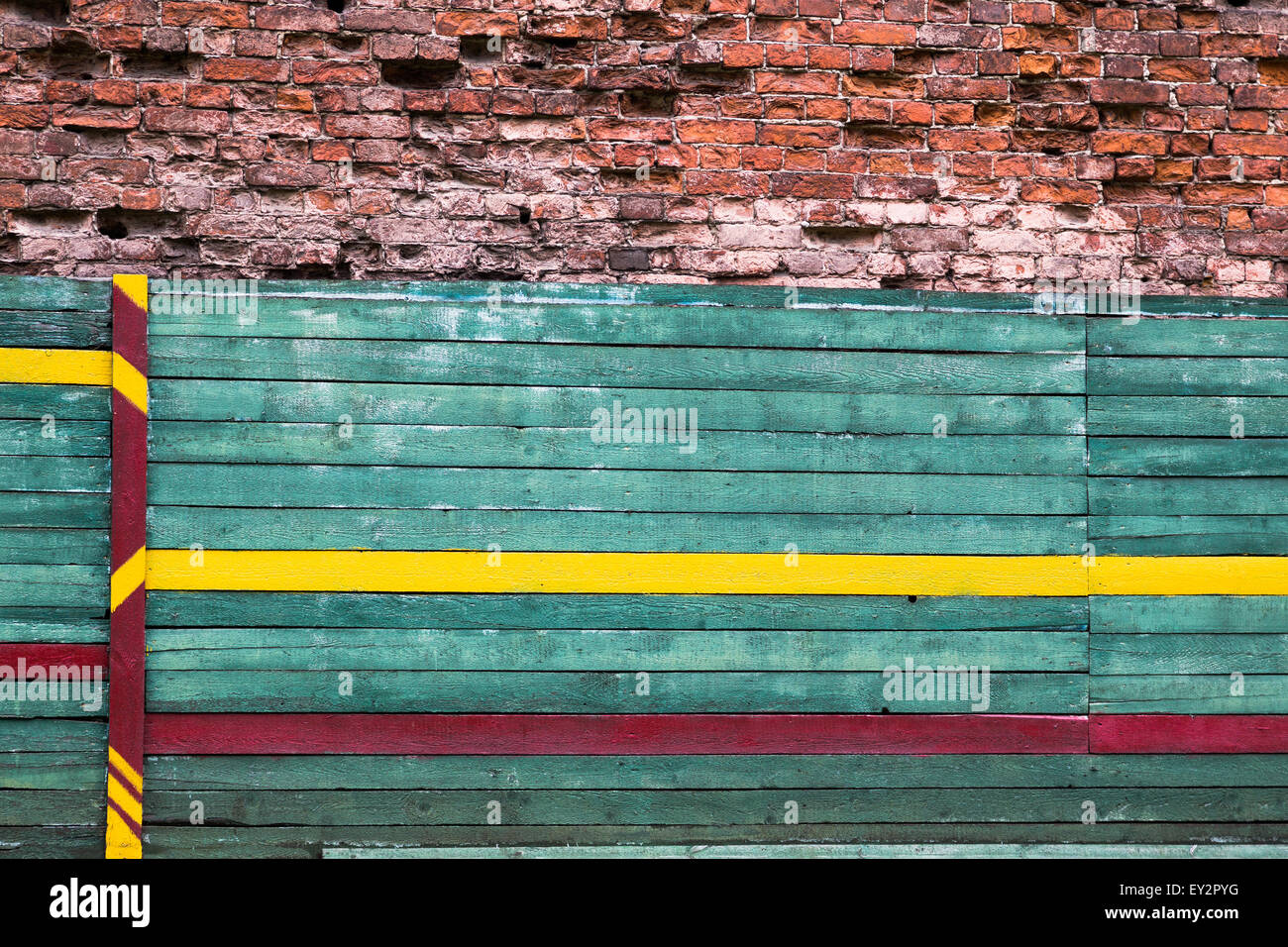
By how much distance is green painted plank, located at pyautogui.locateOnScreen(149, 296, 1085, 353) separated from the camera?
325cm

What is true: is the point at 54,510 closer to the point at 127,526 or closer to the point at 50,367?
the point at 127,526

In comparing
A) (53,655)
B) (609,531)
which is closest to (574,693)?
(609,531)

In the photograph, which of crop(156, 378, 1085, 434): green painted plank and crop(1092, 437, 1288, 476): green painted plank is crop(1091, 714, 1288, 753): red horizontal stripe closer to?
crop(1092, 437, 1288, 476): green painted plank

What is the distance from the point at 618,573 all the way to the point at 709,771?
0.72m

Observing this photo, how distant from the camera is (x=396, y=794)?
129 inches

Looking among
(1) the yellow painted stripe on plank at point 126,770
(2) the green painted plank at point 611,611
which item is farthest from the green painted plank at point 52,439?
(1) the yellow painted stripe on plank at point 126,770

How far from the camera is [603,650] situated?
3.30m

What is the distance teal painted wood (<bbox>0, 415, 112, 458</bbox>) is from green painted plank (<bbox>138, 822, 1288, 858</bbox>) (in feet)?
4.04

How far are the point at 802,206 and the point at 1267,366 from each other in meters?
1.69

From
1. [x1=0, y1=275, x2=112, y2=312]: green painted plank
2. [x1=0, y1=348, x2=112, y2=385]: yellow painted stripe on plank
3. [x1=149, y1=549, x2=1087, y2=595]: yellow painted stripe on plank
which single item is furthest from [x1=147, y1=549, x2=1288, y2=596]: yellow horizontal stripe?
[x1=0, y1=275, x2=112, y2=312]: green painted plank

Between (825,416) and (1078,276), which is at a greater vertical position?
(1078,276)

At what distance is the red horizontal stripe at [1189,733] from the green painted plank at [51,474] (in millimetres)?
3400

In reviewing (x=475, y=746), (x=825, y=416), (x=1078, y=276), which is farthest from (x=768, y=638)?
(x=1078, y=276)

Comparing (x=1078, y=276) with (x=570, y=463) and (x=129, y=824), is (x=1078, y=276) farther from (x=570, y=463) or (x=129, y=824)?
(x=129, y=824)
